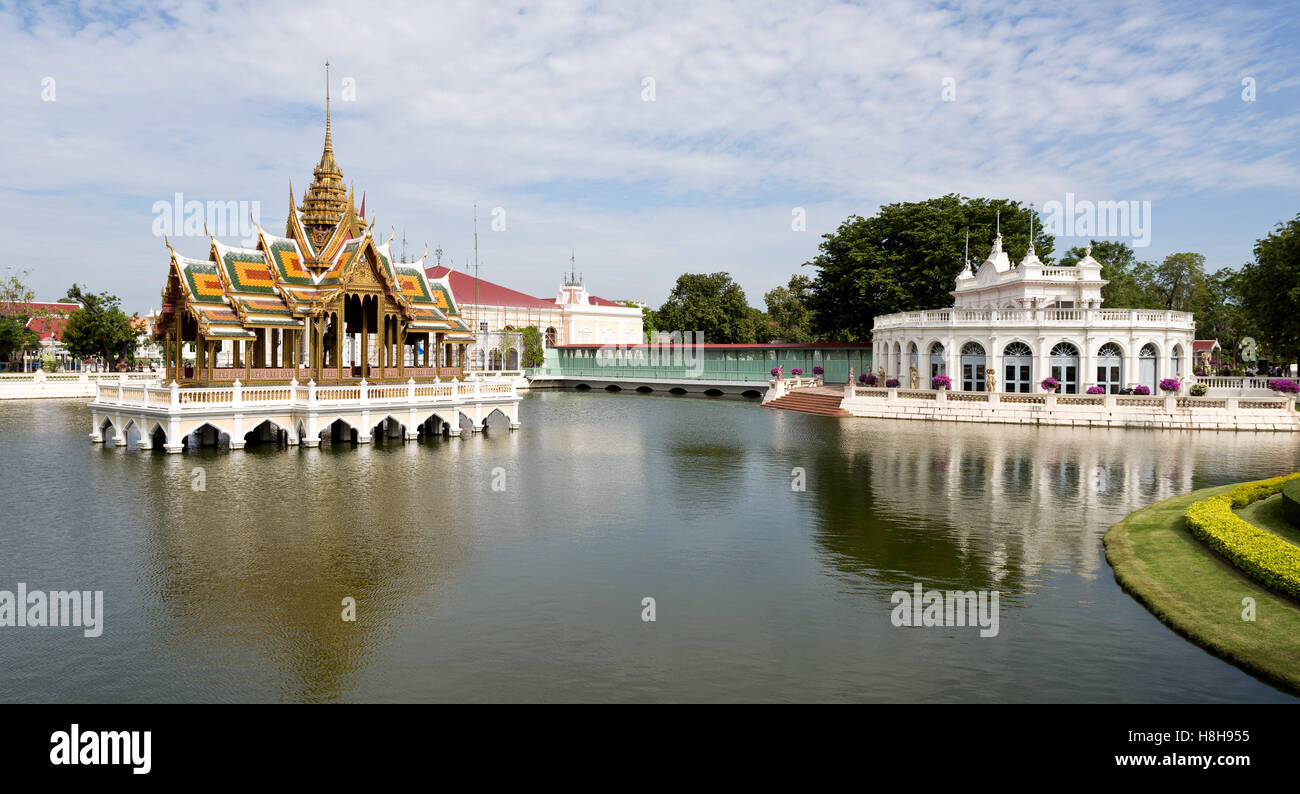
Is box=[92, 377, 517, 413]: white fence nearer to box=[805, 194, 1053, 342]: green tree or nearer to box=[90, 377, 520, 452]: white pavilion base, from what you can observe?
box=[90, 377, 520, 452]: white pavilion base

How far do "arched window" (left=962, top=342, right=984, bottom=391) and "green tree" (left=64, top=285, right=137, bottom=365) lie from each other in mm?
70468

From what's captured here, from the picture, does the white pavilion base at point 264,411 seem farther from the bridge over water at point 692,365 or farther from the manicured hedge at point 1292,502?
the bridge over water at point 692,365

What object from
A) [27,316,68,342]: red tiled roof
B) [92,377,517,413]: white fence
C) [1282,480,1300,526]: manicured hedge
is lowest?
[1282,480,1300,526]: manicured hedge

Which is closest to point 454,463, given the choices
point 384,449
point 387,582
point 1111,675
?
point 384,449

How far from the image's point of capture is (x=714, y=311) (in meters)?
97.0

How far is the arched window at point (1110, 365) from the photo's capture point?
4769 cm

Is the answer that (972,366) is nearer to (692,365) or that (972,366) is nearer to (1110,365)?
(1110,365)

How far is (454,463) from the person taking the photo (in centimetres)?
2759

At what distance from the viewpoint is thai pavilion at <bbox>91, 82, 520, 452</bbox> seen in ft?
100

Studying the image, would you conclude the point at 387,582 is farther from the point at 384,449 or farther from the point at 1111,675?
the point at 384,449

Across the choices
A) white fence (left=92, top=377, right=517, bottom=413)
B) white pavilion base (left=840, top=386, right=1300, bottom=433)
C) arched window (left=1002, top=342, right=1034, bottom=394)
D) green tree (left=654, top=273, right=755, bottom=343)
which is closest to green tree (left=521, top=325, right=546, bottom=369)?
green tree (left=654, top=273, right=755, bottom=343)

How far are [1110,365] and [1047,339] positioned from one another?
3796 mm

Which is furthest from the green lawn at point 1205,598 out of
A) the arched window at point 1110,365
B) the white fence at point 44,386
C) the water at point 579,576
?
the white fence at point 44,386
